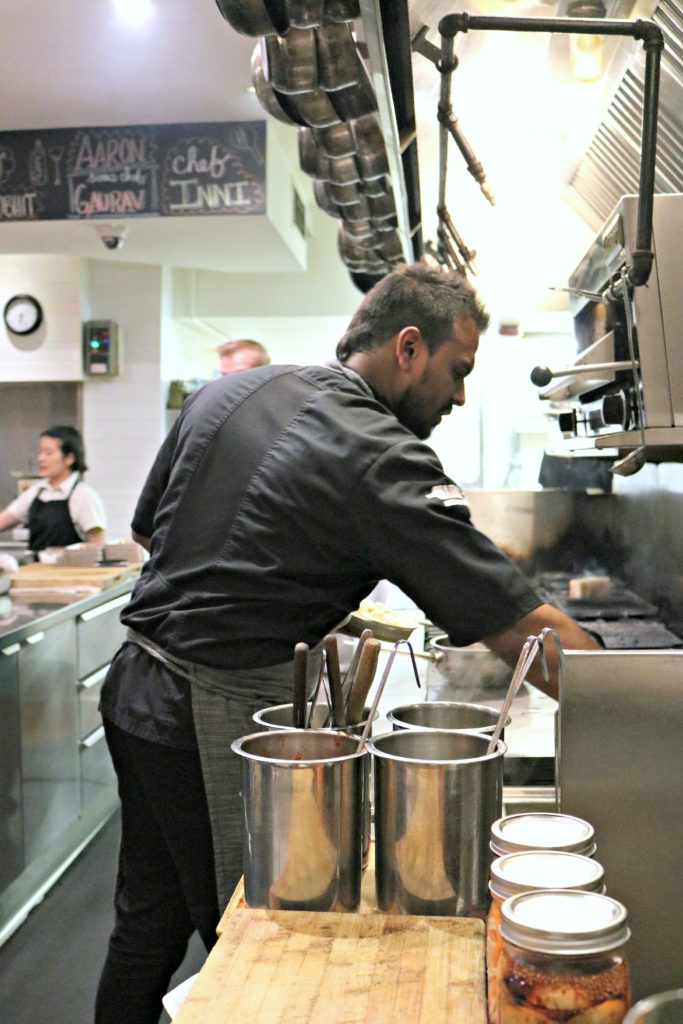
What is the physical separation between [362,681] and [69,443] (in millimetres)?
4712

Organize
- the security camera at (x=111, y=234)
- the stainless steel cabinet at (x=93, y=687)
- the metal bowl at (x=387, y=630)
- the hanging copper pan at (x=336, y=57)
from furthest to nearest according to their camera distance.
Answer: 1. the security camera at (x=111, y=234)
2. the stainless steel cabinet at (x=93, y=687)
3. the metal bowl at (x=387, y=630)
4. the hanging copper pan at (x=336, y=57)

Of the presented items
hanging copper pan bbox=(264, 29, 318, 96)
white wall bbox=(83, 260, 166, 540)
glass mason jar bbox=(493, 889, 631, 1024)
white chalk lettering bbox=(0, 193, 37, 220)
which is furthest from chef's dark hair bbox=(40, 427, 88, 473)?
glass mason jar bbox=(493, 889, 631, 1024)

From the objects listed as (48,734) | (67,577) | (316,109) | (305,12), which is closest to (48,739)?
(48,734)

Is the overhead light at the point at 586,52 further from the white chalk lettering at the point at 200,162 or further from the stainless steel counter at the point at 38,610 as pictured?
the white chalk lettering at the point at 200,162

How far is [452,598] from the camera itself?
1519 millimetres

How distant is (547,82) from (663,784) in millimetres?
2024

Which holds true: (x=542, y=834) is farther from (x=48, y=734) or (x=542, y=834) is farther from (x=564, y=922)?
(x=48, y=734)

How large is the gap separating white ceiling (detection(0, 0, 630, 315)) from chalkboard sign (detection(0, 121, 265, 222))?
0.27 ft

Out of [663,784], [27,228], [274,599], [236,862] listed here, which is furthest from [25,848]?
[27,228]

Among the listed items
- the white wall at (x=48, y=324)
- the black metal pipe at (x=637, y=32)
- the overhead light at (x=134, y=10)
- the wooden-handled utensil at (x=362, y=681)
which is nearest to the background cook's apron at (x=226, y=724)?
the wooden-handled utensil at (x=362, y=681)


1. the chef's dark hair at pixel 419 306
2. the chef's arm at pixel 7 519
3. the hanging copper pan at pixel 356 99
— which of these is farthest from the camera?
the chef's arm at pixel 7 519

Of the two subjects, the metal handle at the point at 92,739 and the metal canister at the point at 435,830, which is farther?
the metal handle at the point at 92,739

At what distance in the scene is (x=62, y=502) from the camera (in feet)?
19.2

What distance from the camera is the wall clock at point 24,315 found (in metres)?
7.51
